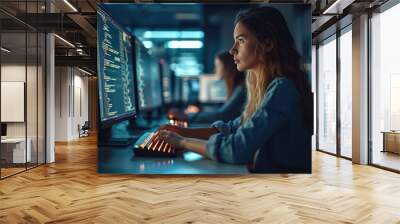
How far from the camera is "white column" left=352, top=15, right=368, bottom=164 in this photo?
7.54 metres

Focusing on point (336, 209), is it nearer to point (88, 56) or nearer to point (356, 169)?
point (356, 169)

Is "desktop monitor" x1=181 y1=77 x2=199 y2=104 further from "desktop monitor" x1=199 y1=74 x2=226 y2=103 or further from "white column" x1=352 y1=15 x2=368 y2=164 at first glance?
"white column" x1=352 y1=15 x2=368 y2=164

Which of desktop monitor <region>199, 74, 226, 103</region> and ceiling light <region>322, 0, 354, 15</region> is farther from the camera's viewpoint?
ceiling light <region>322, 0, 354, 15</region>

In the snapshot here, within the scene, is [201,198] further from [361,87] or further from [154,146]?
[361,87]

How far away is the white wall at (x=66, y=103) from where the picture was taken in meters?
14.2

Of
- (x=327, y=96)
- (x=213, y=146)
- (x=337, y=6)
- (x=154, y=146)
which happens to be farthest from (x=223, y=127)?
(x=327, y=96)

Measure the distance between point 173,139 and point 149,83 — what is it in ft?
3.08

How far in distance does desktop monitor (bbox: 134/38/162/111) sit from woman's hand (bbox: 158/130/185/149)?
45cm

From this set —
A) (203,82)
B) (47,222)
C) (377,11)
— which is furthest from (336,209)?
(377,11)

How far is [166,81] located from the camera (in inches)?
220

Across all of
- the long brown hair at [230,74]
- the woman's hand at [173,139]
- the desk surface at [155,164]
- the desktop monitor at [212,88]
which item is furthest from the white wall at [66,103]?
the long brown hair at [230,74]

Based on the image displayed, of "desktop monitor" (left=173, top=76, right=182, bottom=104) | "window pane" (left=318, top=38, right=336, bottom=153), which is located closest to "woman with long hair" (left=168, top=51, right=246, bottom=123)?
"desktop monitor" (left=173, top=76, right=182, bottom=104)

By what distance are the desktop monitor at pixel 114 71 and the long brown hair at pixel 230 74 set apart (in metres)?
1.41

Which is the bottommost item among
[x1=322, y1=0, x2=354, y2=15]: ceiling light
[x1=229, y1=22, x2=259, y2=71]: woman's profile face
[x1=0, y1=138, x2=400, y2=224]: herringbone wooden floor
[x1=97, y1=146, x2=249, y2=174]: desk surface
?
[x1=0, y1=138, x2=400, y2=224]: herringbone wooden floor
